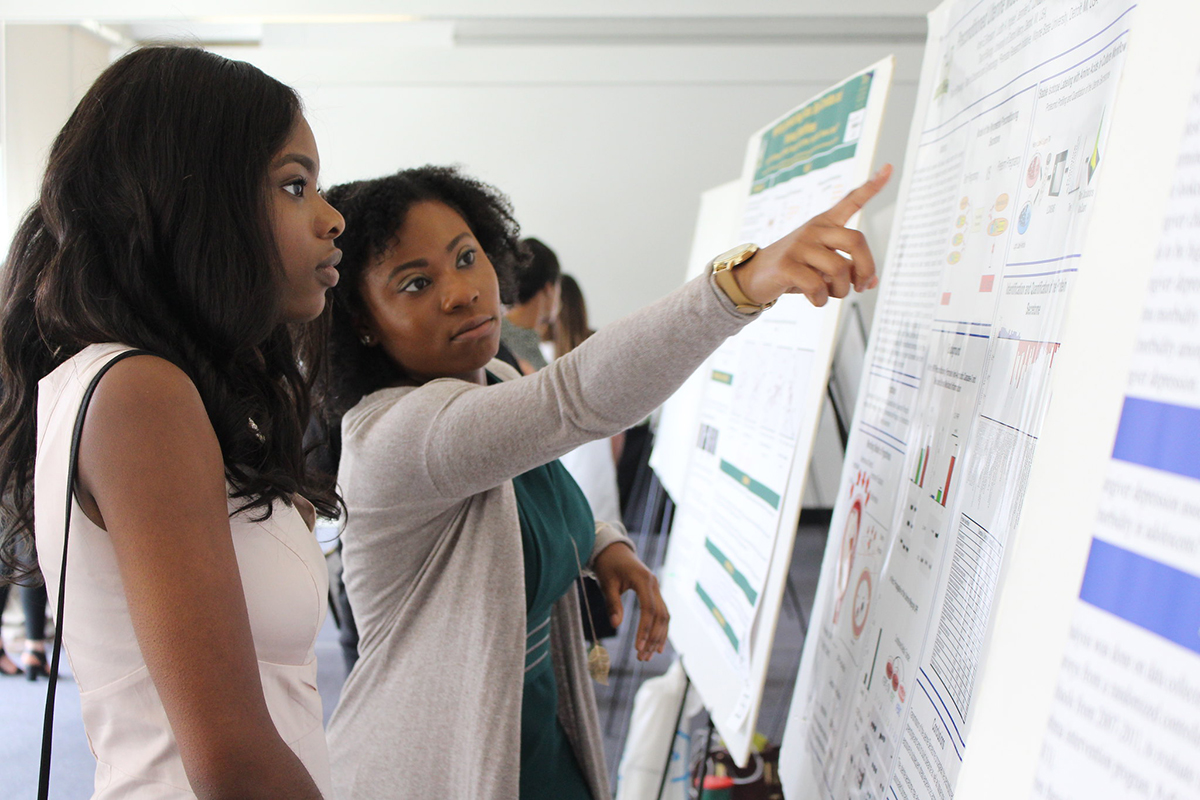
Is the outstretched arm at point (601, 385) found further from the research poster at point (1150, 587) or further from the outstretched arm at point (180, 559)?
the research poster at point (1150, 587)

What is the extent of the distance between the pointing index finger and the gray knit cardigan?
0.33 meters

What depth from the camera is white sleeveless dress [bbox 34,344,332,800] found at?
722 millimetres

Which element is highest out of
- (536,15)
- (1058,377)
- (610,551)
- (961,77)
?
(536,15)

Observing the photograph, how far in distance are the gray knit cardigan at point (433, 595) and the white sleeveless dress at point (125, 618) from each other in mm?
185

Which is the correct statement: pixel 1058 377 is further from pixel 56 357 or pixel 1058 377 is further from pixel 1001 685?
pixel 56 357

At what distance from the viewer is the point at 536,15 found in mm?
4324

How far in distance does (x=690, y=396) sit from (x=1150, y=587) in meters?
2.61

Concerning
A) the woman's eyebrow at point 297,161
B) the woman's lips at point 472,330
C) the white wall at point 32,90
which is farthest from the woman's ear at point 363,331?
the white wall at point 32,90

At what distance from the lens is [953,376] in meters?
0.87

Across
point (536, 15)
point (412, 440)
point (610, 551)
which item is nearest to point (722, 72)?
point (536, 15)

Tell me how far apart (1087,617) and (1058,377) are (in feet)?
0.37

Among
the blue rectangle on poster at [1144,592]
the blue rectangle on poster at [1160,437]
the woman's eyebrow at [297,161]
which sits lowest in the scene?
the blue rectangle on poster at [1144,592]

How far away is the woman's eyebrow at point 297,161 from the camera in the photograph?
84cm

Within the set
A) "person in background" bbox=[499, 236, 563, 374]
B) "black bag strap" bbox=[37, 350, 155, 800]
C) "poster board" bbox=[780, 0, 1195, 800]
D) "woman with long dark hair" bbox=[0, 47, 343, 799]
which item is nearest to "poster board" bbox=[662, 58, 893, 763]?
"poster board" bbox=[780, 0, 1195, 800]
